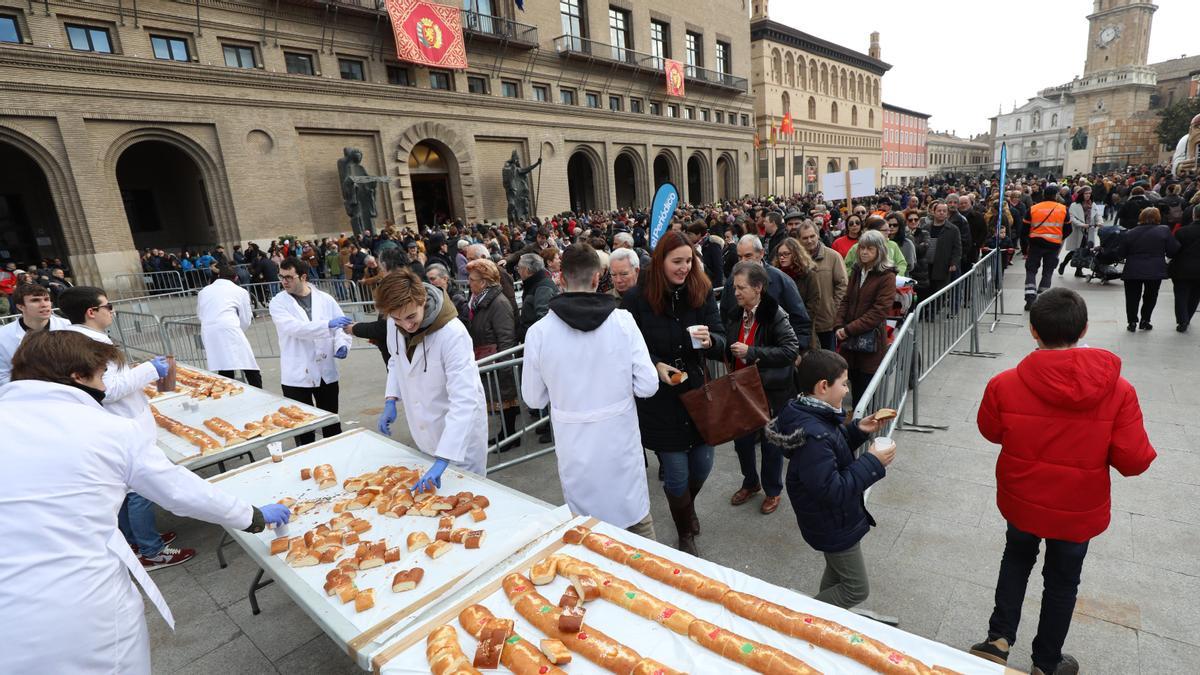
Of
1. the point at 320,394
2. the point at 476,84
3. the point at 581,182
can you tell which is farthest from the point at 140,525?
the point at 581,182

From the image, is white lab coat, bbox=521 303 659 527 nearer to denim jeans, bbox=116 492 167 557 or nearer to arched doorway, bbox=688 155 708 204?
denim jeans, bbox=116 492 167 557

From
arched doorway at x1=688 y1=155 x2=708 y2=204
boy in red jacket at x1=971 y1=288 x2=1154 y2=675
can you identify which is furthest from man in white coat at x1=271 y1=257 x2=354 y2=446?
arched doorway at x1=688 y1=155 x2=708 y2=204

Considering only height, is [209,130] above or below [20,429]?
above

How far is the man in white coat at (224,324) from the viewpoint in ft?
18.3

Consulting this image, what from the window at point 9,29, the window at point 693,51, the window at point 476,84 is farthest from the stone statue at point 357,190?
the window at point 693,51

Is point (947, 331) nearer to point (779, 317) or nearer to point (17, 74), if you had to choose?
point (779, 317)

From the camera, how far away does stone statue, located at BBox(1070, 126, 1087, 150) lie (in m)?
69.3

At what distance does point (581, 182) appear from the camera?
35688 millimetres

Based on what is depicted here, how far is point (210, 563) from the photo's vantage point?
13.1 feet

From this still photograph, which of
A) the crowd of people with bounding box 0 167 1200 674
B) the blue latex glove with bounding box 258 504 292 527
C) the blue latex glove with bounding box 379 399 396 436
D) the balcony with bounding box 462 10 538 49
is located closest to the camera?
the crowd of people with bounding box 0 167 1200 674

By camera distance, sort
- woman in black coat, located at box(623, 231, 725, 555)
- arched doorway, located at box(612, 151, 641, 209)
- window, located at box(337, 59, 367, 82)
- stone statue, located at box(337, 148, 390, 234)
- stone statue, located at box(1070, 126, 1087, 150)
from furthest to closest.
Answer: stone statue, located at box(1070, 126, 1087, 150) < arched doorway, located at box(612, 151, 641, 209) < window, located at box(337, 59, 367, 82) < stone statue, located at box(337, 148, 390, 234) < woman in black coat, located at box(623, 231, 725, 555)

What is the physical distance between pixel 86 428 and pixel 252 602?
6.61 feet

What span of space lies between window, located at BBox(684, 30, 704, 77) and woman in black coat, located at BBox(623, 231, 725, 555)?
3873 cm

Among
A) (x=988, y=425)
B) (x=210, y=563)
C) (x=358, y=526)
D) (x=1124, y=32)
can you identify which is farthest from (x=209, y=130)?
(x=1124, y=32)
